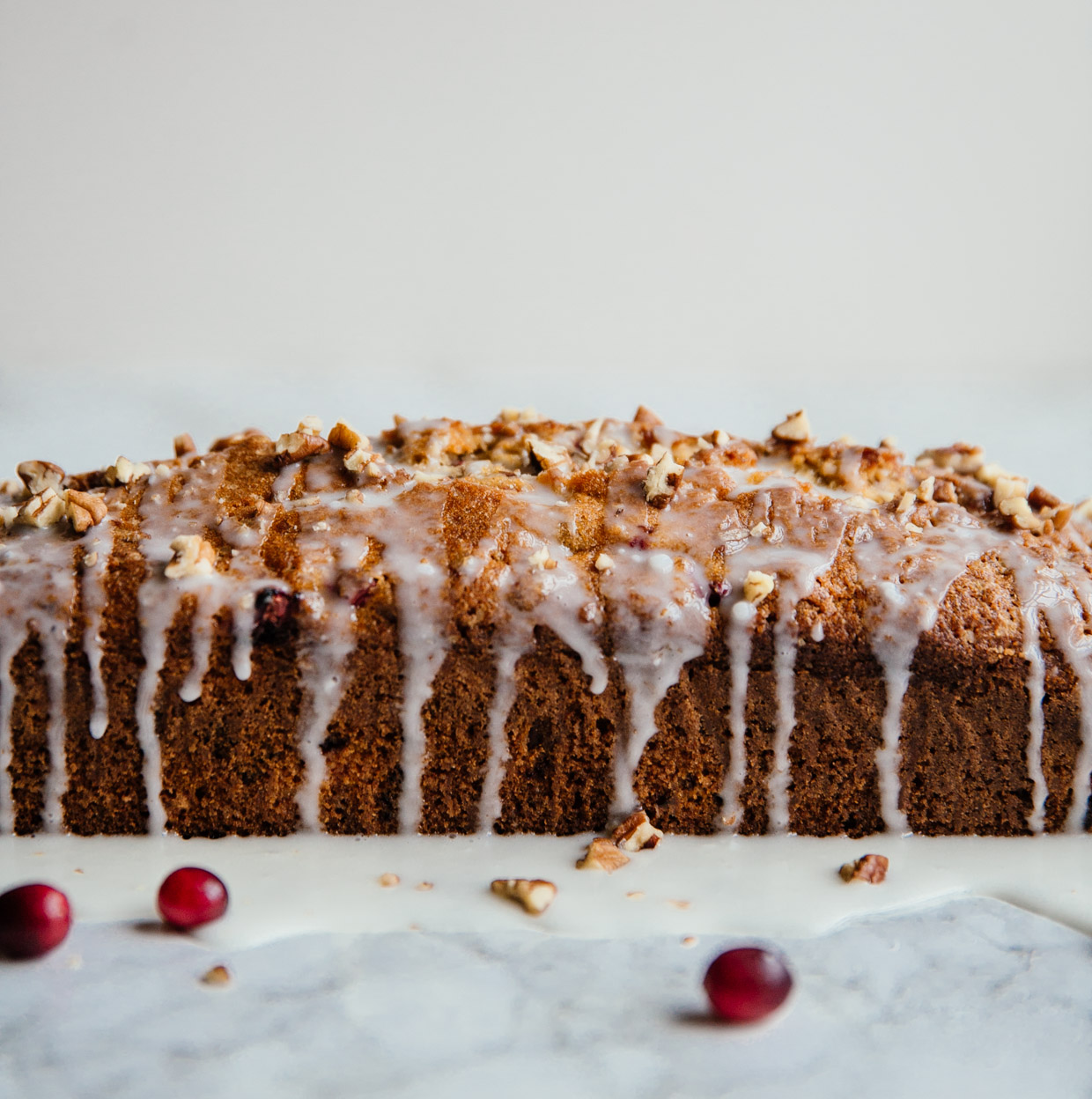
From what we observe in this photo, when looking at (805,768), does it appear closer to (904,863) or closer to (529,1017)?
(904,863)

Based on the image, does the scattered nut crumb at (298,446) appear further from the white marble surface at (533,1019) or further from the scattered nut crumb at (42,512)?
the white marble surface at (533,1019)

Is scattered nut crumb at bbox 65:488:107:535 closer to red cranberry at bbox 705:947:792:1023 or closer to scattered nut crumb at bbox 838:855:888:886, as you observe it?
red cranberry at bbox 705:947:792:1023

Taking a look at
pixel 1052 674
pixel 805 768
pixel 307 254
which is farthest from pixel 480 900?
pixel 307 254

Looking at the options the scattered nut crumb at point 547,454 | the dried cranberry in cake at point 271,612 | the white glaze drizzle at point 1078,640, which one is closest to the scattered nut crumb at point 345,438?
the scattered nut crumb at point 547,454

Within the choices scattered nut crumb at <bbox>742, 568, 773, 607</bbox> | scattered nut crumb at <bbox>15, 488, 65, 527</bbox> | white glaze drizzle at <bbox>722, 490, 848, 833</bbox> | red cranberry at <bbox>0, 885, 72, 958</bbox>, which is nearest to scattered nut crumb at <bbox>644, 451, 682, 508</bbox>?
white glaze drizzle at <bbox>722, 490, 848, 833</bbox>

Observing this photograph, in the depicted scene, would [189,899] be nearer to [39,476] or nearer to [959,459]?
[39,476]
